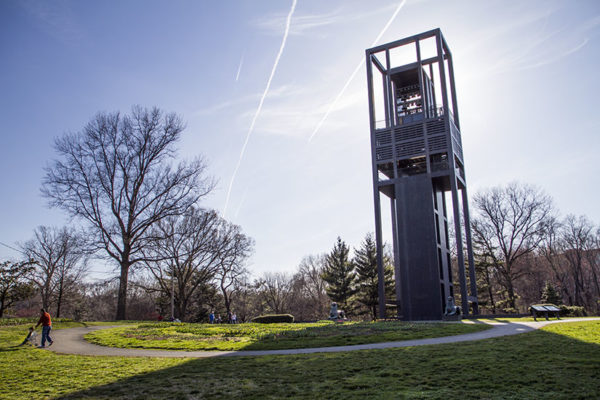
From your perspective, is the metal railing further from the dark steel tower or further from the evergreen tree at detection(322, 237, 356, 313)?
the evergreen tree at detection(322, 237, 356, 313)

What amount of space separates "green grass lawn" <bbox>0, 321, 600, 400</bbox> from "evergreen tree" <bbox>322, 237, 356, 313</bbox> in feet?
123

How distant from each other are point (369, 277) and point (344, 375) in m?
39.6

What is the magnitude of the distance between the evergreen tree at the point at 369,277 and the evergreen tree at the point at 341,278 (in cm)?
93

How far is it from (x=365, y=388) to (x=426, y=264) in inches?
892

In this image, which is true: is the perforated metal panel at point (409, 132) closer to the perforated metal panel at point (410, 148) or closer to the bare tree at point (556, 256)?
the perforated metal panel at point (410, 148)

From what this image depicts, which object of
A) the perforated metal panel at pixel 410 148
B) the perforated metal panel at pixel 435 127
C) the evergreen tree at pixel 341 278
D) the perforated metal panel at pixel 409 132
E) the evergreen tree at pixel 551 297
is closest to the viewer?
the perforated metal panel at pixel 435 127

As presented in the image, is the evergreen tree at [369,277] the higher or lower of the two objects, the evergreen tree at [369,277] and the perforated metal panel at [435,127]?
the lower

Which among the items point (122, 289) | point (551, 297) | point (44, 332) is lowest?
point (551, 297)

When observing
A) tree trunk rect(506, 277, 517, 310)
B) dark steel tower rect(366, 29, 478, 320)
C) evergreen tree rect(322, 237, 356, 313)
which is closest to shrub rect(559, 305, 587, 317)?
dark steel tower rect(366, 29, 478, 320)

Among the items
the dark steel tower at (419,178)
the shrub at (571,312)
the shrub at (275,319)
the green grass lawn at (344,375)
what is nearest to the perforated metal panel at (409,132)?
the dark steel tower at (419,178)

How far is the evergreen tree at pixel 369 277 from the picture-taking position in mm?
43812

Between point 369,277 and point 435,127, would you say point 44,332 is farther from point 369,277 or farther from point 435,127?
point 369,277

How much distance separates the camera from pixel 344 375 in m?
6.86

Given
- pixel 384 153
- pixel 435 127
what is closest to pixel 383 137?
pixel 384 153
